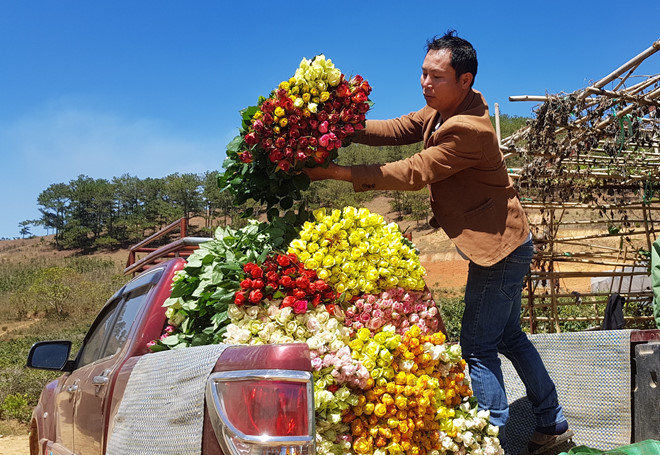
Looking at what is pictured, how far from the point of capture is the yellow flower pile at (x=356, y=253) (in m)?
2.51

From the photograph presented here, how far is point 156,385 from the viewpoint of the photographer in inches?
76.6

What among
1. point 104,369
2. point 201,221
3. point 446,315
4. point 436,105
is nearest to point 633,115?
point 436,105

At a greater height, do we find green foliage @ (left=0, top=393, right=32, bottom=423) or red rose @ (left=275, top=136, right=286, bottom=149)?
red rose @ (left=275, top=136, right=286, bottom=149)

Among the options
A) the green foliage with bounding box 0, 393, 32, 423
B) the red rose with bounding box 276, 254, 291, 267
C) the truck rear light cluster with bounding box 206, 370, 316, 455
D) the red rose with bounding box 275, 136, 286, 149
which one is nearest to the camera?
the truck rear light cluster with bounding box 206, 370, 316, 455

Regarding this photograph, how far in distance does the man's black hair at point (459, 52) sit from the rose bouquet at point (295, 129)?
0.40 m

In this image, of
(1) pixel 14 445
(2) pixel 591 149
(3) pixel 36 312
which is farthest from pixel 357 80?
(3) pixel 36 312

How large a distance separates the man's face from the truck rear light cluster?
1.75 meters

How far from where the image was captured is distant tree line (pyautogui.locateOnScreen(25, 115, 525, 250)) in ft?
233

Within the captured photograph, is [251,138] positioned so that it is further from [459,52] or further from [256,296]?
[459,52]

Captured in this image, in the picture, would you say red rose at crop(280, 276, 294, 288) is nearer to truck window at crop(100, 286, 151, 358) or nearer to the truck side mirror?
truck window at crop(100, 286, 151, 358)

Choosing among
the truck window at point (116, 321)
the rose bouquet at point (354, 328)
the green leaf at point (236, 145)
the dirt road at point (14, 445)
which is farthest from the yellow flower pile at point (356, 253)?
the dirt road at point (14, 445)

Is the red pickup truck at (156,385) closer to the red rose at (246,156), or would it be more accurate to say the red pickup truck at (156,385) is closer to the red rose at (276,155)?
the red rose at (246,156)

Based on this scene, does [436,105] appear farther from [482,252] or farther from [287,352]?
[287,352]

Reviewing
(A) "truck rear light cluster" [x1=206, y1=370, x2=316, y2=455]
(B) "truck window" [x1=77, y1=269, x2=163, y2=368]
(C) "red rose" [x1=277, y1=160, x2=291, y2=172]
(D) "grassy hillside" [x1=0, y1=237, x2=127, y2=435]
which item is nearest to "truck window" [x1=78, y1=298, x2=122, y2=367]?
(B) "truck window" [x1=77, y1=269, x2=163, y2=368]
